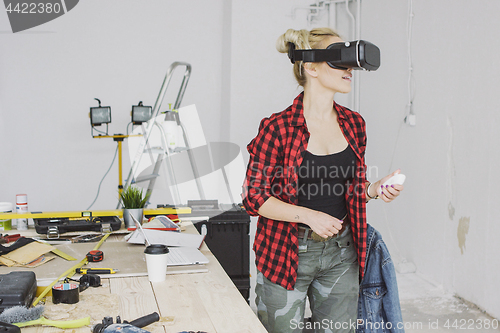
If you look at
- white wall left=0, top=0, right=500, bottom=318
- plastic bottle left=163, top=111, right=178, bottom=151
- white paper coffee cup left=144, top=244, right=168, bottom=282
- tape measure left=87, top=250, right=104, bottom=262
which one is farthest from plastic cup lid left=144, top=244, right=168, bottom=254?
plastic bottle left=163, top=111, right=178, bottom=151

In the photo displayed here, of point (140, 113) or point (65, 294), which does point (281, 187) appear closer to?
point (65, 294)

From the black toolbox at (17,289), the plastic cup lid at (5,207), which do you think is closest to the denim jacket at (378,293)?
the black toolbox at (17,289)

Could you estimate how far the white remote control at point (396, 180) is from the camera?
1230 mm

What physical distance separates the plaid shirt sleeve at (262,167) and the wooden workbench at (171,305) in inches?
10.0

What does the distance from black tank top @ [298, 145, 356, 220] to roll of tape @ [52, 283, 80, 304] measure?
66cm

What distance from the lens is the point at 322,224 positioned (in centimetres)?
120

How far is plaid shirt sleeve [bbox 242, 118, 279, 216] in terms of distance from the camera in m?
1.27

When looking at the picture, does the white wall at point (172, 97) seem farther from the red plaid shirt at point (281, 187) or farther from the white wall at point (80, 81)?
the red plaid shirt at point (281, 187)

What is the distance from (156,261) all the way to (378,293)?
27.8 inches

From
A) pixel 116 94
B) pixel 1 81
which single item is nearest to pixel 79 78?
pixel 116 94

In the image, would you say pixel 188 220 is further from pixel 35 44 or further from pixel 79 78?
pixel 35 44

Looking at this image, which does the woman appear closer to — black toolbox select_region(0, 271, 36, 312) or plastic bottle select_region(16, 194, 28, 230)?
black toolbox select_region(0, 271, 36, 312)

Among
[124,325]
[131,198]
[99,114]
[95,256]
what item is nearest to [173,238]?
[95,256]

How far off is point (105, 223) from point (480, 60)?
228cm
